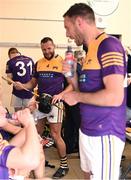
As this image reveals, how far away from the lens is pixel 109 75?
5.97ft

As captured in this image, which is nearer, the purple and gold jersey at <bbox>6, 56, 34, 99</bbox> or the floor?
the floor

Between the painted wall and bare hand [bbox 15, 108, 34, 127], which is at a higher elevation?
the painted wall

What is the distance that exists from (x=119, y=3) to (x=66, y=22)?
460 cm

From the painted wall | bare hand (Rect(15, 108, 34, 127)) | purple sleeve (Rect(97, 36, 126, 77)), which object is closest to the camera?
bare hand (Rect(15, 108, 34, 127))

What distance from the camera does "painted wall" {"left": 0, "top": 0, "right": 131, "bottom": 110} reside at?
6.03 meters

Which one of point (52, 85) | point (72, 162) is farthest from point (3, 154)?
point (72, 162)

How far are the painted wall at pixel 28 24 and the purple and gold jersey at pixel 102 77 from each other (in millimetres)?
4183

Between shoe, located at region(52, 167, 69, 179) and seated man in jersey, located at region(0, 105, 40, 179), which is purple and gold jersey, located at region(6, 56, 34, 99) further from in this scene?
seated man in jersey, located at region(0, 105, 40, 179)

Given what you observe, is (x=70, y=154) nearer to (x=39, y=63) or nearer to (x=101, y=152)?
(x=39, y=63)

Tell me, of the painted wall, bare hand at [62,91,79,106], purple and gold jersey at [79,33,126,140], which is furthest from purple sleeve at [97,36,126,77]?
the painted wall

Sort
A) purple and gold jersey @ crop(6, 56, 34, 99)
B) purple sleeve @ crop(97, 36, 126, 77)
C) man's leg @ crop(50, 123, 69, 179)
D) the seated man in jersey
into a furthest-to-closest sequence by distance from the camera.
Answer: purple and gold jersey @ crop(6, 56, 34, 99) → man's leg @ crop(50, 123, 69, 179) → purple sleeve @ crop(97, 36, 126, 77) → the seated man in jersey

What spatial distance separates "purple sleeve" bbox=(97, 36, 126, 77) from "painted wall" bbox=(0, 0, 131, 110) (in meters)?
4.33

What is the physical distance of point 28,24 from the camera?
20.0 ft

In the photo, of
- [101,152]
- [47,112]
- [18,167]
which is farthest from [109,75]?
[47,112]
